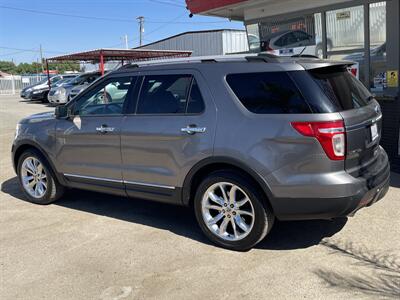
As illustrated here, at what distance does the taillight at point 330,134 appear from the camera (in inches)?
143

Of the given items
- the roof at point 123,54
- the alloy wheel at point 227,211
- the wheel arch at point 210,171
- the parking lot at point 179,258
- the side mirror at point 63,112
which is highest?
the roof at point 123,54

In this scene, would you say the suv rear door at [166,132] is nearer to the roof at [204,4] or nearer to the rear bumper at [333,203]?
the rear bumper at [333,203]

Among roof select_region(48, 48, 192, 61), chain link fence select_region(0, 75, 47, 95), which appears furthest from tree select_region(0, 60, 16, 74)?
roof select_region(48, 48, 192, 61)

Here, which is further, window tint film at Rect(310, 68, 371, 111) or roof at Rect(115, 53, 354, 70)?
roof at Rect(115, 53, 354, 70)

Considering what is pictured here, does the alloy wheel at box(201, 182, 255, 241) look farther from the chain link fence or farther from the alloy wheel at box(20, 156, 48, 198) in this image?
the chain link fence

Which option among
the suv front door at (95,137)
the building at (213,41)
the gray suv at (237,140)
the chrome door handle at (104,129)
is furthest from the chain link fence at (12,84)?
the gray suv at (237,140)

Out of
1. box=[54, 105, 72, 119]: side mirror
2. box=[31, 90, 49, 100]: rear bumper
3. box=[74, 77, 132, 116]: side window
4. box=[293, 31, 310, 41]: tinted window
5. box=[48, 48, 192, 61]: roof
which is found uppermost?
box=[48, 48, 192, 61]: roof

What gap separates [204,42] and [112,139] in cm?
2167

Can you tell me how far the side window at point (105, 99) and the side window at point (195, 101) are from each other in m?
0.94

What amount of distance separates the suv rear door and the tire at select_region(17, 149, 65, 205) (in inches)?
54.5

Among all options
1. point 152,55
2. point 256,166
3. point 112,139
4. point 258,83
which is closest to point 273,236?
point 256,166

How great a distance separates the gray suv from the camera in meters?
3.75

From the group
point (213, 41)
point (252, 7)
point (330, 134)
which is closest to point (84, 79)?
point (213, 41)

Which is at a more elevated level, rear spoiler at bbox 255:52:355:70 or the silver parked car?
the silver parked car
